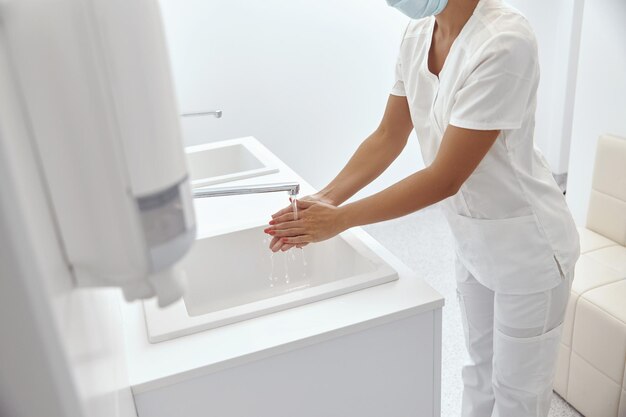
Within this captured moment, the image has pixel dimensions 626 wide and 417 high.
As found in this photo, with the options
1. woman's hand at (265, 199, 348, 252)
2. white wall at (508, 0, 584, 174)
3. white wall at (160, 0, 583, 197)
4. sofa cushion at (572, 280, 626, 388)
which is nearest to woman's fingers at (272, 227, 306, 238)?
woman's hand at (265, 199, 348, 252)

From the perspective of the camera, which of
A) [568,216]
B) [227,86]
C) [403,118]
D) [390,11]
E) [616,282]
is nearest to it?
[568,216]

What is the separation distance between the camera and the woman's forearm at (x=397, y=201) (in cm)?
125

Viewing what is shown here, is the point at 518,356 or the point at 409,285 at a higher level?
the point at 409,285

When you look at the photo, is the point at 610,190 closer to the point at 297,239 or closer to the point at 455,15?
the point at 455,15

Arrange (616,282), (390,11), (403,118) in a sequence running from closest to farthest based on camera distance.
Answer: (403,118)
(616,282)
(390,11)

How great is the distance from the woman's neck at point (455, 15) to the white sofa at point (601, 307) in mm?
973

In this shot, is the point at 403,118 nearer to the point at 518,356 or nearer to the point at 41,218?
the point at 518,356

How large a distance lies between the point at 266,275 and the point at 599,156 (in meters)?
1.26

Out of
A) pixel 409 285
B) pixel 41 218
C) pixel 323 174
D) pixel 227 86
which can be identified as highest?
pixel 41 218

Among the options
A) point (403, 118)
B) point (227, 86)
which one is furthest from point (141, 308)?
point (227, 86)

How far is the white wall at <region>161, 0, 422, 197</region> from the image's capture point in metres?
2.94

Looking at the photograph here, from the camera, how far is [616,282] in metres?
1.90

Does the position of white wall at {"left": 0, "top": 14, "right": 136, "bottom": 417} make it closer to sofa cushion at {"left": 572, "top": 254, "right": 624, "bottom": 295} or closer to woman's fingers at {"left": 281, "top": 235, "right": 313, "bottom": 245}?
woman's fingers at {"left": 281, "top": 235, "right": 313, "bottom": 245}

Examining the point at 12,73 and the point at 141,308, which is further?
the point at 141,308
